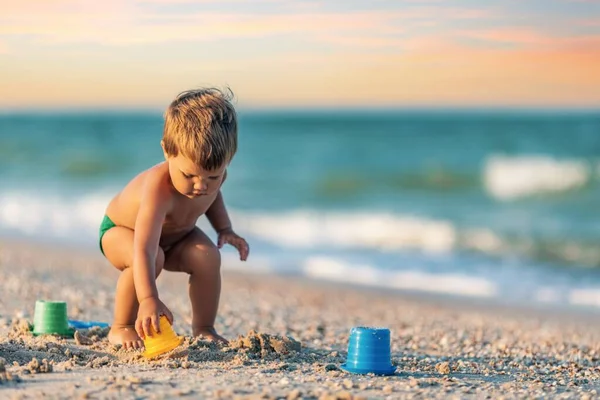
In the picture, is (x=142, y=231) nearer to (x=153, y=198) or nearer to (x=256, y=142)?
(x=153, y=198)

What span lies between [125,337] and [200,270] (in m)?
0.52

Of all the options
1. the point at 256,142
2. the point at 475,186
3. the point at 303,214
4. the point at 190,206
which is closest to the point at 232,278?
the point at 190,206

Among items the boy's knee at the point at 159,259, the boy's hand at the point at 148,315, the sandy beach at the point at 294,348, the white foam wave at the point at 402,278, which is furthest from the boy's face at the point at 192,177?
the white foam wave at the point at 402,278

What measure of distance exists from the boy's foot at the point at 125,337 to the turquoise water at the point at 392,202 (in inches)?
193

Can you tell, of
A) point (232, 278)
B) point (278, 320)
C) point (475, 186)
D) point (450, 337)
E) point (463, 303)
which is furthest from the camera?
point (475, 186)

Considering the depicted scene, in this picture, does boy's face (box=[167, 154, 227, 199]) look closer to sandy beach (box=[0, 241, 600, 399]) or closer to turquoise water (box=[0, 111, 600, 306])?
sandy beach (box=[0, 241, 600, 399])

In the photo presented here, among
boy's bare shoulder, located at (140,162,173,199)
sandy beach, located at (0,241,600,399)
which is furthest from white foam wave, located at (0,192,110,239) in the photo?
boy's bare shoulder, located at (140,162,173,199)

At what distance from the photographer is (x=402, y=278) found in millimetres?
9656

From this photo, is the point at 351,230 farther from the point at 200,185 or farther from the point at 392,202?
the point at 200,185

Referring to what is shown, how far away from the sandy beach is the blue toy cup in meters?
0.07

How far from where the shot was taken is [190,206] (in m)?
4.74

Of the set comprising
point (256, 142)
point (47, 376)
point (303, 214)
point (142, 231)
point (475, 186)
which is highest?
point (256, 142)

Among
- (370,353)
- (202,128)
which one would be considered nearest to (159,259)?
(202,128)

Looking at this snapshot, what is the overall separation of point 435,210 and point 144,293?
1217 cm
